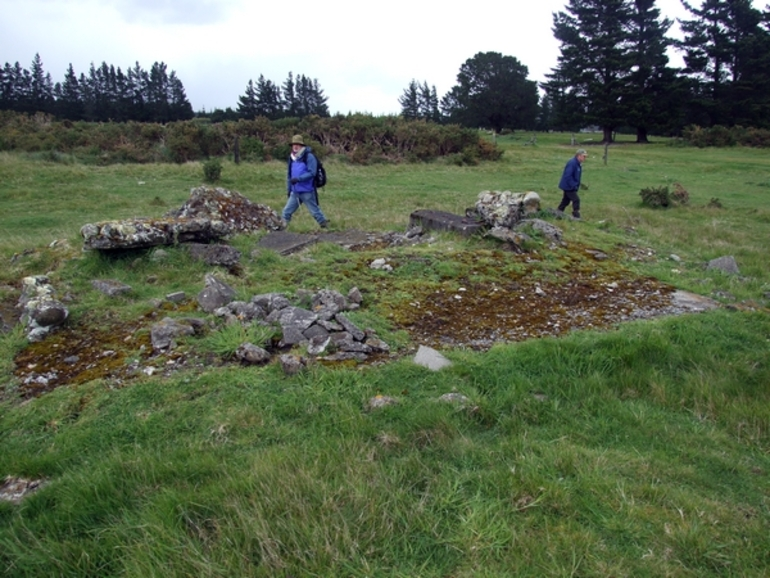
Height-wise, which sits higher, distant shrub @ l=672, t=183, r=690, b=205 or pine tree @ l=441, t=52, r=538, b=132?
pine tree @ l=441, t=52, r=538, b=132

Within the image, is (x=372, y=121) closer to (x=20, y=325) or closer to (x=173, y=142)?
(x=173, y=142)

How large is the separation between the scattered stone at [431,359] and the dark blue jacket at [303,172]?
5.62 m

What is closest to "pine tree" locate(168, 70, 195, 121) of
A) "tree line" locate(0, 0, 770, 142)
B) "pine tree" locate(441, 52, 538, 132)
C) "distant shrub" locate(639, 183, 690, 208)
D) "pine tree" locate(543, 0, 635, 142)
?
"tree line" locate(0, 0, 770, 142)

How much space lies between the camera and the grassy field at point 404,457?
2188 mm

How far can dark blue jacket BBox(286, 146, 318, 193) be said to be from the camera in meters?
9.02

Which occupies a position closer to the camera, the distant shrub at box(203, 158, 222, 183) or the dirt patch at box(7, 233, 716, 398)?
the dirt patch at box(7, 233, 716, 398)

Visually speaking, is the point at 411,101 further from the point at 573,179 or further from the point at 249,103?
the point at 573,179

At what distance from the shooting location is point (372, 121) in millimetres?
32156

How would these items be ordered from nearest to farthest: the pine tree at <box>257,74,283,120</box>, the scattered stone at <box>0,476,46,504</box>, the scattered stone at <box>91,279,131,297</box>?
the scattered stone at <box>0,476,46,504</box> < the scattered stone at <box>91,279,131,297</box> < the pine tree at <box>257,74,283,120</box>

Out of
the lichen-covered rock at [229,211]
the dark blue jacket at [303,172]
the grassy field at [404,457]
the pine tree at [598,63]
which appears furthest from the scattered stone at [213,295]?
the pine tree at [598,63]

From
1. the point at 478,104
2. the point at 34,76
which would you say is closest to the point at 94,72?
the point at 34,76

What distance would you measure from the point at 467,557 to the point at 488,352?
2291 mm

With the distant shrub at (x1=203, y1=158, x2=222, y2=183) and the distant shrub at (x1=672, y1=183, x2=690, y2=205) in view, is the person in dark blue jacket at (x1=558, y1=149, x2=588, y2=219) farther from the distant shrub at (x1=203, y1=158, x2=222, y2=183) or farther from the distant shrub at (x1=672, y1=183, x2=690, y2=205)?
the distant shrub at (x1=203, y1=158, x2=222, y2=183)

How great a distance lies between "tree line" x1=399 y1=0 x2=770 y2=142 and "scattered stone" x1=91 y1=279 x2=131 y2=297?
46.3 m
